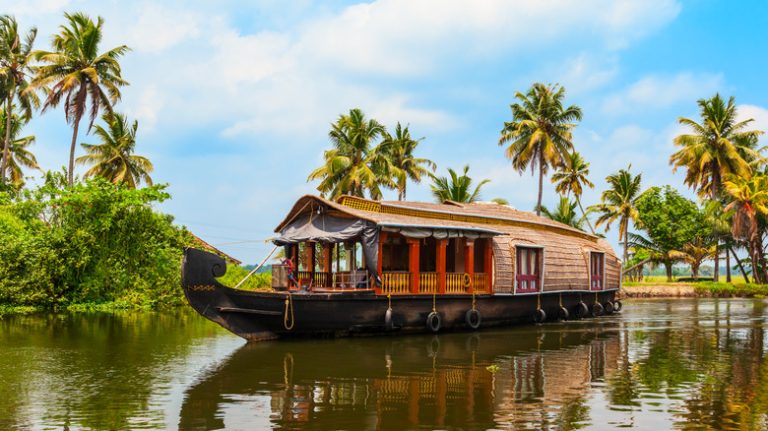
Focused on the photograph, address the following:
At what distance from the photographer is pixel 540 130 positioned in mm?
39562

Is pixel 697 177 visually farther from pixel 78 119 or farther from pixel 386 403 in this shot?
pixel 386 403

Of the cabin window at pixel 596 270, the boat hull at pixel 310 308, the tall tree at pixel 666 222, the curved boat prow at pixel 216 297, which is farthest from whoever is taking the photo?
the tall tree at pixel 666 222

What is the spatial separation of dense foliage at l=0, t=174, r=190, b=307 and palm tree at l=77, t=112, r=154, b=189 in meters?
12.4

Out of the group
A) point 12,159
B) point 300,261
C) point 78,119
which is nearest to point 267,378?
point 300,261

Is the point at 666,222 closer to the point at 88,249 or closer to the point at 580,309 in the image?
the point at 580,309

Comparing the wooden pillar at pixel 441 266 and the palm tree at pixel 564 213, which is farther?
the palm tree at pixel 564 213

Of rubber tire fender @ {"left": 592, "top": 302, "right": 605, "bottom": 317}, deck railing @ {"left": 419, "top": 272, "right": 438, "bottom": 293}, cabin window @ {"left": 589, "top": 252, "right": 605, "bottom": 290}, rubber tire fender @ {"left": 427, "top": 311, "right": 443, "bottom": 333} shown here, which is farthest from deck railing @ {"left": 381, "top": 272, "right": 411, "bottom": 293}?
rubber tire fender @ {"left": 592, "top": 302, "right": 605, "bottom": 317}

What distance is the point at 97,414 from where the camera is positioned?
25.9ft

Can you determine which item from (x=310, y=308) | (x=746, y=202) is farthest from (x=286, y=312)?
(x=746, y=202)

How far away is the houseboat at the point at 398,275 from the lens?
46.4ft

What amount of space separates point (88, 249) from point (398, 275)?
1264 cm

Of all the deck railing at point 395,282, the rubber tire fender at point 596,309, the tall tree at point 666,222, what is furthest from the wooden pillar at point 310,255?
the tall tree at point 666,222

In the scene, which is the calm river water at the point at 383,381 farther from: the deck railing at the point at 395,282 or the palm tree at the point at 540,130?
the palm tree at the point at 540,130

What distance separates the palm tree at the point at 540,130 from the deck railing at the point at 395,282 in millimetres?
25004
